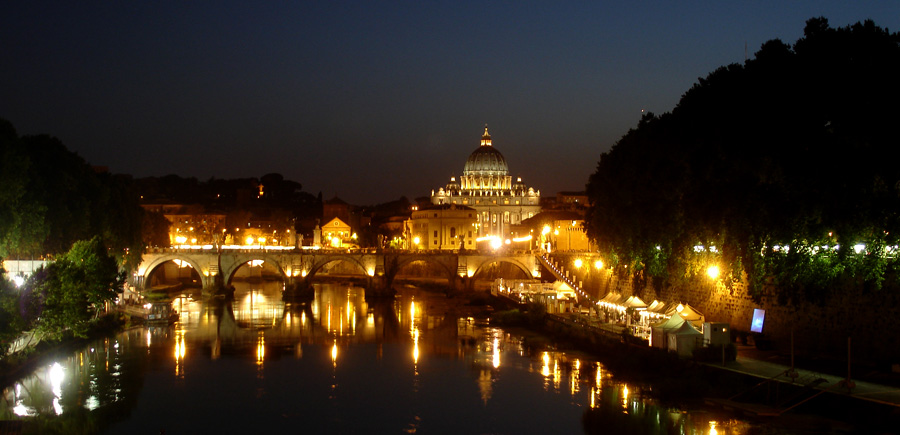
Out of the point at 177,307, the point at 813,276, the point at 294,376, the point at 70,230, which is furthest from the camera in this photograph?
the point at 177,307

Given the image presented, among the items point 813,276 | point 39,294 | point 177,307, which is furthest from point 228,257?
point 813,276

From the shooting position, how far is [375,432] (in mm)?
21922

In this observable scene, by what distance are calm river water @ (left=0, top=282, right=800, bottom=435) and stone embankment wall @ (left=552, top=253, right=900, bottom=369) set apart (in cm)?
465

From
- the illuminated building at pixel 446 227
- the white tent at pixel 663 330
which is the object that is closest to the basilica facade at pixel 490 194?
the illuminated building at pixel 446 227

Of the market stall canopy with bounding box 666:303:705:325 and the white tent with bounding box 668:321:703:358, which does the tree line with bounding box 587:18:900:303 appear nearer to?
the market stall canopy with bounding box 666:303:705:325

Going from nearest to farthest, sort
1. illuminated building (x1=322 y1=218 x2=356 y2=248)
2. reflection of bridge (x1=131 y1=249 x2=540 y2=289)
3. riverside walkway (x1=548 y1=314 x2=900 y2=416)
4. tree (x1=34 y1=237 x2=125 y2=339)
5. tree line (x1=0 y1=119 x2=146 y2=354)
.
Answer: riverside walkway (x1=548 y1=314 x2=900 y2=416), tree line (x1=0 y1=119 x2=146 y2=354), tree (x1=34 y1=237 x2=125 y2=339), reflection of bridge (x1=131 y1=249 x2=540 y2=289), illuminated building (x1=322 y1=218 x2=356 y2=248)

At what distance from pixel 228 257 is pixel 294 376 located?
3514 cm

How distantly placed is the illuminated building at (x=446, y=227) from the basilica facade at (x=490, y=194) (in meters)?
30.0

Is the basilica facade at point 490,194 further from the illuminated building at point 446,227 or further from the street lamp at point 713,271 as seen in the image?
the street lamp at point 713,271

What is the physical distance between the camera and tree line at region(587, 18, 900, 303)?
74.8 ft

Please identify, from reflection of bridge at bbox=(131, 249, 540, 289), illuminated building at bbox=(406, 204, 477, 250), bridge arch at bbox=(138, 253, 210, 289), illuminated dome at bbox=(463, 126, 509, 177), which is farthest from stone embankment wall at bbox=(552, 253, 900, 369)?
illuminated dome at bbox=(463, 126, 509, 177)

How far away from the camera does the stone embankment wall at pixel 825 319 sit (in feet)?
75.0

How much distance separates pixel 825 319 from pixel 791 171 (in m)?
4.14

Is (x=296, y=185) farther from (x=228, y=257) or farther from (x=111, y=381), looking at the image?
(x=111, y=381)
